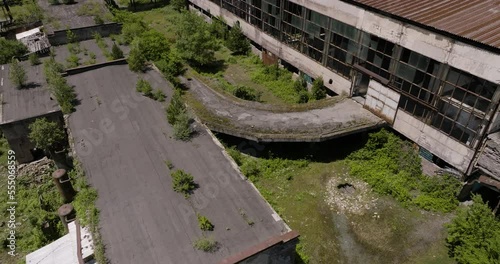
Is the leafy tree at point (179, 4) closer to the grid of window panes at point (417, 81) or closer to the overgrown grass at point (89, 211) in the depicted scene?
the grid of window panes at point (417, 81)

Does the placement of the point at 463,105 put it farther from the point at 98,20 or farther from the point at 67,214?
the point at 98,20

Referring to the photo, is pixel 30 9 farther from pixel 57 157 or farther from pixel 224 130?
pixel 224 130

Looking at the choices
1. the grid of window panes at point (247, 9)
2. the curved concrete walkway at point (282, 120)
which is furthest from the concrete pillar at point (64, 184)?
the grid of window panes at point (247, 9)

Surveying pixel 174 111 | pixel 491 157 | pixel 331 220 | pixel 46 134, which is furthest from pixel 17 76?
pixel 491 157

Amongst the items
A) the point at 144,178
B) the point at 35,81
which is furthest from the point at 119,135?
the point at 35,81

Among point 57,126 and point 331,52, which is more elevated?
point 331,52
